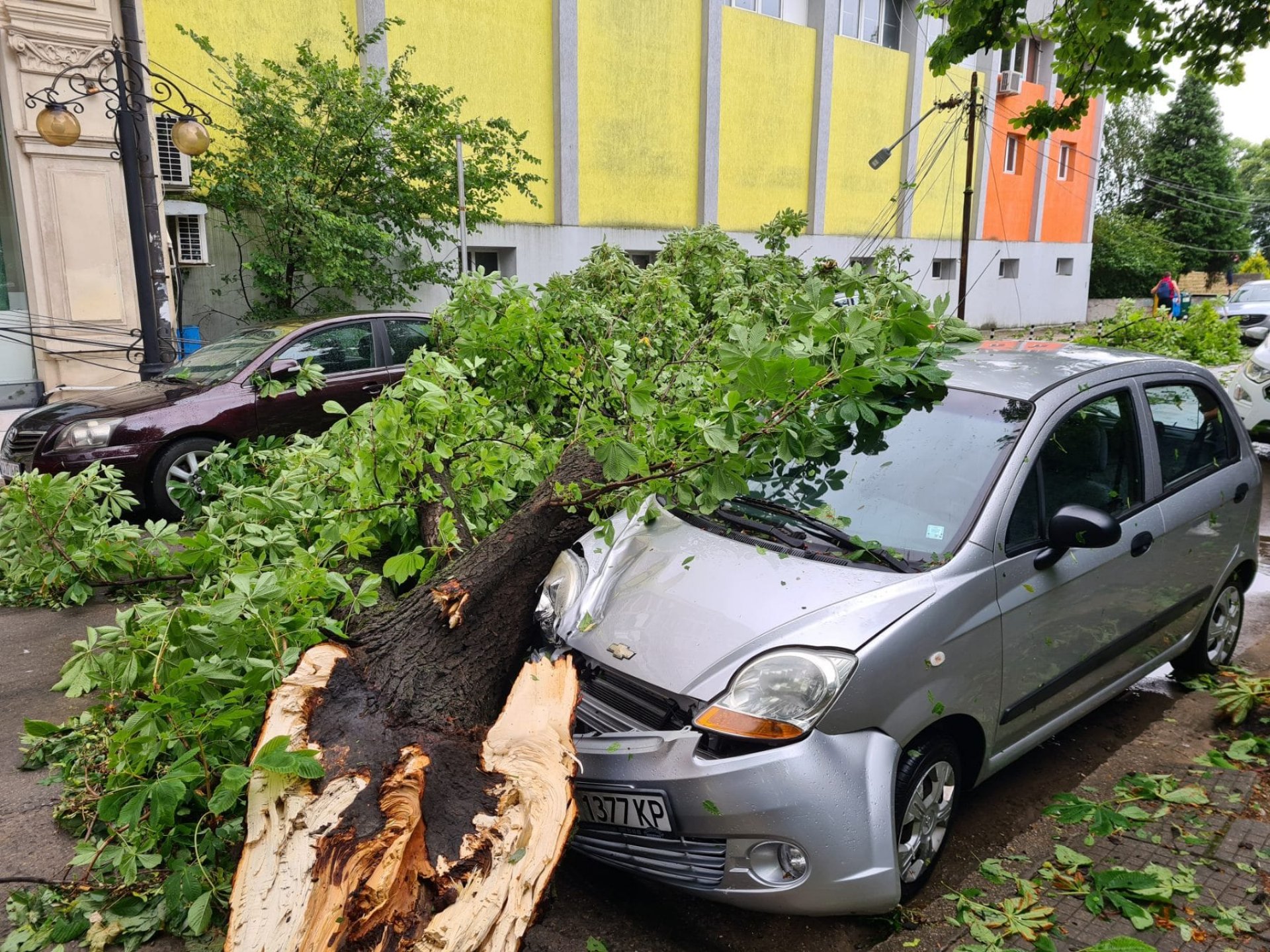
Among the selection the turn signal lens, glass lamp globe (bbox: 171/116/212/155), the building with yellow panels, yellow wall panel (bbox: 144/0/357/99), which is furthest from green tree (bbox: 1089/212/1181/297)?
the turn signal lens

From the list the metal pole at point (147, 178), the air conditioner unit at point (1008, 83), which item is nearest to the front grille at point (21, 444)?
the metal pole at point (147, 178)

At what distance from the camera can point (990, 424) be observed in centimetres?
366

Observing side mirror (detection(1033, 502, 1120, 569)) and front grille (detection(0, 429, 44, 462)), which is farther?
front grille (detection(0, 429, 44, 462))

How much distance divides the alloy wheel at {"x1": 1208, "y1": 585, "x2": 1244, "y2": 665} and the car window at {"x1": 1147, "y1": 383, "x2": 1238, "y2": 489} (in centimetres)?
78

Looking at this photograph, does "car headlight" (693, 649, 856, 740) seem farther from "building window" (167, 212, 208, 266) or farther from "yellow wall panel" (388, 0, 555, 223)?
"yellow wall panel" (388, 0, 555, 223)

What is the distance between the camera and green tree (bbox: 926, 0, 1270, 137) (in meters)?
5.77

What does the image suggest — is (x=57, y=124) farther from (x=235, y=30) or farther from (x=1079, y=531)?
(x=1079, y=531)

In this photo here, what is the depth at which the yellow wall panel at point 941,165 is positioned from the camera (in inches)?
1017

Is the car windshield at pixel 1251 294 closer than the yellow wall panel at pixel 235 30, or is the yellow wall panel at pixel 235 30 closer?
the yellow wall panel at pixel 235 30

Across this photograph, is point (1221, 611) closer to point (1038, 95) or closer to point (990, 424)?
point (990, 424)

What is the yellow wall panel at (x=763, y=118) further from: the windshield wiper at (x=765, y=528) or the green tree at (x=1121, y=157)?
the green tree at (x=1121, y=157)

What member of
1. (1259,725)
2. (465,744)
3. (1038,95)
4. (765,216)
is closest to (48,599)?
(465,744)

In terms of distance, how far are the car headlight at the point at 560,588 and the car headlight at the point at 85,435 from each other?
503 cm

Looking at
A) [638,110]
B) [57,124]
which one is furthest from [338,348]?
[638,110]
